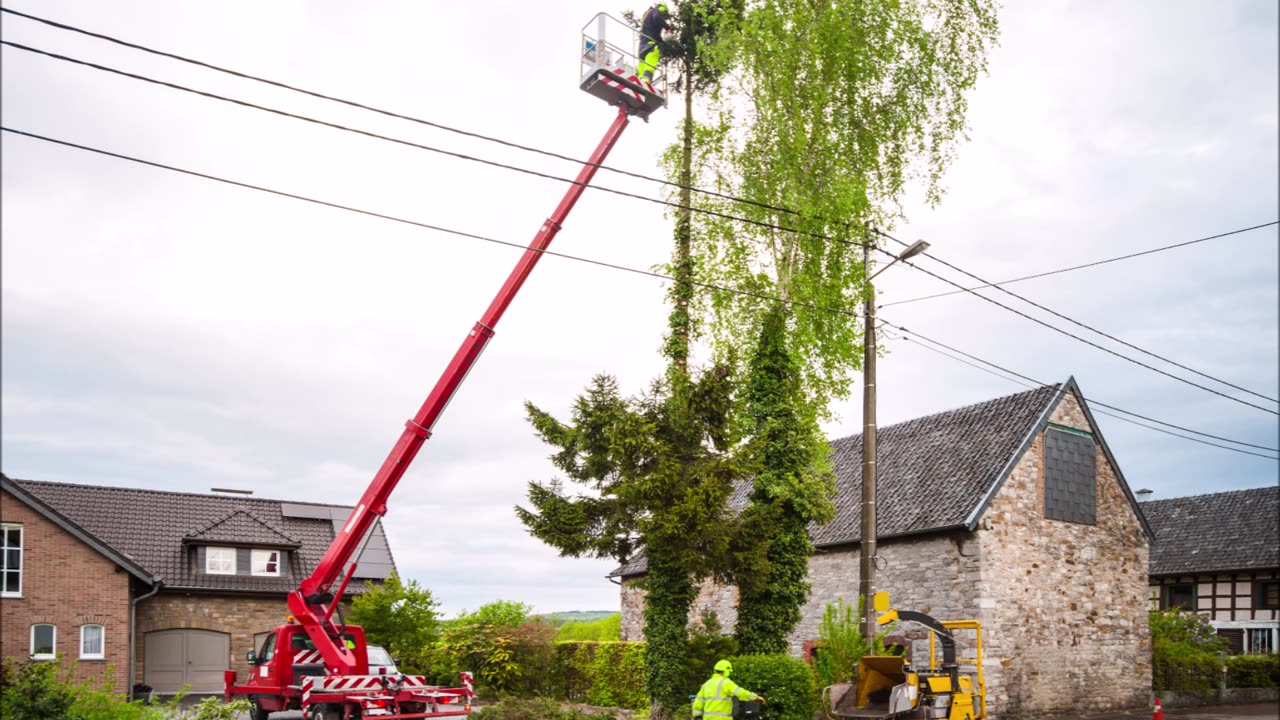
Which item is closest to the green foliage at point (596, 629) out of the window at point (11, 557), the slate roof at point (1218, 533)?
the window at point (11, 557)

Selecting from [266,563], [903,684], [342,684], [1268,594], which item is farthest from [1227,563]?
[266,563]

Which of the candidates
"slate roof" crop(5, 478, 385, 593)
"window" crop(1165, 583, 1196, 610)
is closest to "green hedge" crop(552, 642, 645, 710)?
"slate roof" crop(5, 478, 385, 593)

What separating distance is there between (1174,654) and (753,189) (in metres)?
17.8

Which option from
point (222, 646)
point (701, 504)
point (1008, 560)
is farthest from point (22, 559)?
point (1008, 560)

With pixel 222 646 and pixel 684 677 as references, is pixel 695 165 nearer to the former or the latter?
pixel 684 677

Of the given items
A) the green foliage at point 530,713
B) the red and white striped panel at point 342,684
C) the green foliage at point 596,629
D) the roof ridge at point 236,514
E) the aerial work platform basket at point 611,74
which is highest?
the aerial work platform basket at point 611,74

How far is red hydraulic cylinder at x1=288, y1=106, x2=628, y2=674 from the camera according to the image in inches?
688

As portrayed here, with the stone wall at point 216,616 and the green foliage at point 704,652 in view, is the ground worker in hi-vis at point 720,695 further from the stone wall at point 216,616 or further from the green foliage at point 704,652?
the stone wall at point 216,616

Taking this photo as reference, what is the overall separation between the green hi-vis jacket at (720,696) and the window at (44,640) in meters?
21.5

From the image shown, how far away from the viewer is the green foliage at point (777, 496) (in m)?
19.8

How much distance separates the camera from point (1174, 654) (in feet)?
89.0

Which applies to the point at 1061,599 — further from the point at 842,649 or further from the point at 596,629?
the point at 596,629

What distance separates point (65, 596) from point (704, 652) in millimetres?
18366

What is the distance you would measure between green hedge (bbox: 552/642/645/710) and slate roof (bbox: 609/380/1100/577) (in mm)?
6320
